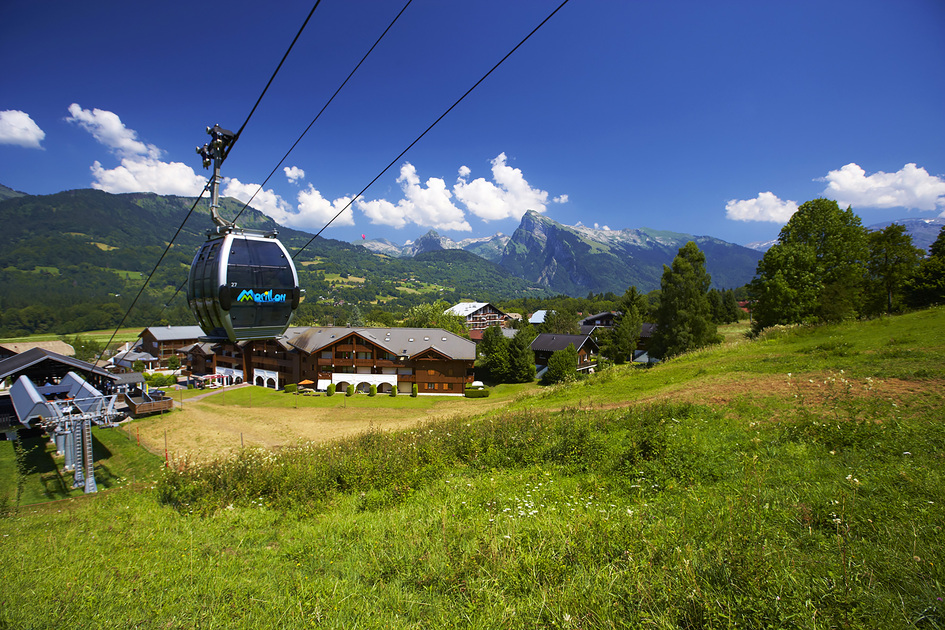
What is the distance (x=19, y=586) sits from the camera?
15.9 ft

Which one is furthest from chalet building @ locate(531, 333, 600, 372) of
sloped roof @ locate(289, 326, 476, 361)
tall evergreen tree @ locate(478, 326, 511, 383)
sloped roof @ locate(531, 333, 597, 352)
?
sloped roof @ locate(289, 326, 476, 361)

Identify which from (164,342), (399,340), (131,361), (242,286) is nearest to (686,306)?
(399,340)

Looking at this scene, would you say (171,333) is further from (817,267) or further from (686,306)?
(817,267)

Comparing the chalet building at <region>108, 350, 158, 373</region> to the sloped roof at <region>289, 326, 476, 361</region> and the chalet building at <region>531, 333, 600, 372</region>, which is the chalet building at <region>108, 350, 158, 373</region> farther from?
the chalet building at <region>531, 333, 600, 372</region>

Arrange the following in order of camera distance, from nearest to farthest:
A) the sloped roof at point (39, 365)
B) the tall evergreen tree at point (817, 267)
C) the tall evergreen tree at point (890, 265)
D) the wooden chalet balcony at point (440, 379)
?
the sloped roof at point (39, 365)
the tall evergreen tree at point (817, 267)
the tall evergreen tree at point (890, 265)
the wooden chalet balcony at point (440, 379)

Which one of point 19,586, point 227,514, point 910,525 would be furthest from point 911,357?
point 19,586

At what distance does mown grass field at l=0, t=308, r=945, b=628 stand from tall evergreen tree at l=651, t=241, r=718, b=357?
935 inches

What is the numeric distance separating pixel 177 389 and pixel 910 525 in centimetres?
6504

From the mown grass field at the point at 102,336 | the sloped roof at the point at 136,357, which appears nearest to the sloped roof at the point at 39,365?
the sloped roof at the point at 136,357

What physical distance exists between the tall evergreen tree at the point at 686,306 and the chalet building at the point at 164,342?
3115 inches

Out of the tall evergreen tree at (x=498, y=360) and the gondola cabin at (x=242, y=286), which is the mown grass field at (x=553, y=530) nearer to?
the gondola cabin at (x=242, y=286)

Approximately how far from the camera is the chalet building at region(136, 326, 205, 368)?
232 feet

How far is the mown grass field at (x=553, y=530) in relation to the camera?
11.8 feet

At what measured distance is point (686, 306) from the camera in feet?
115
